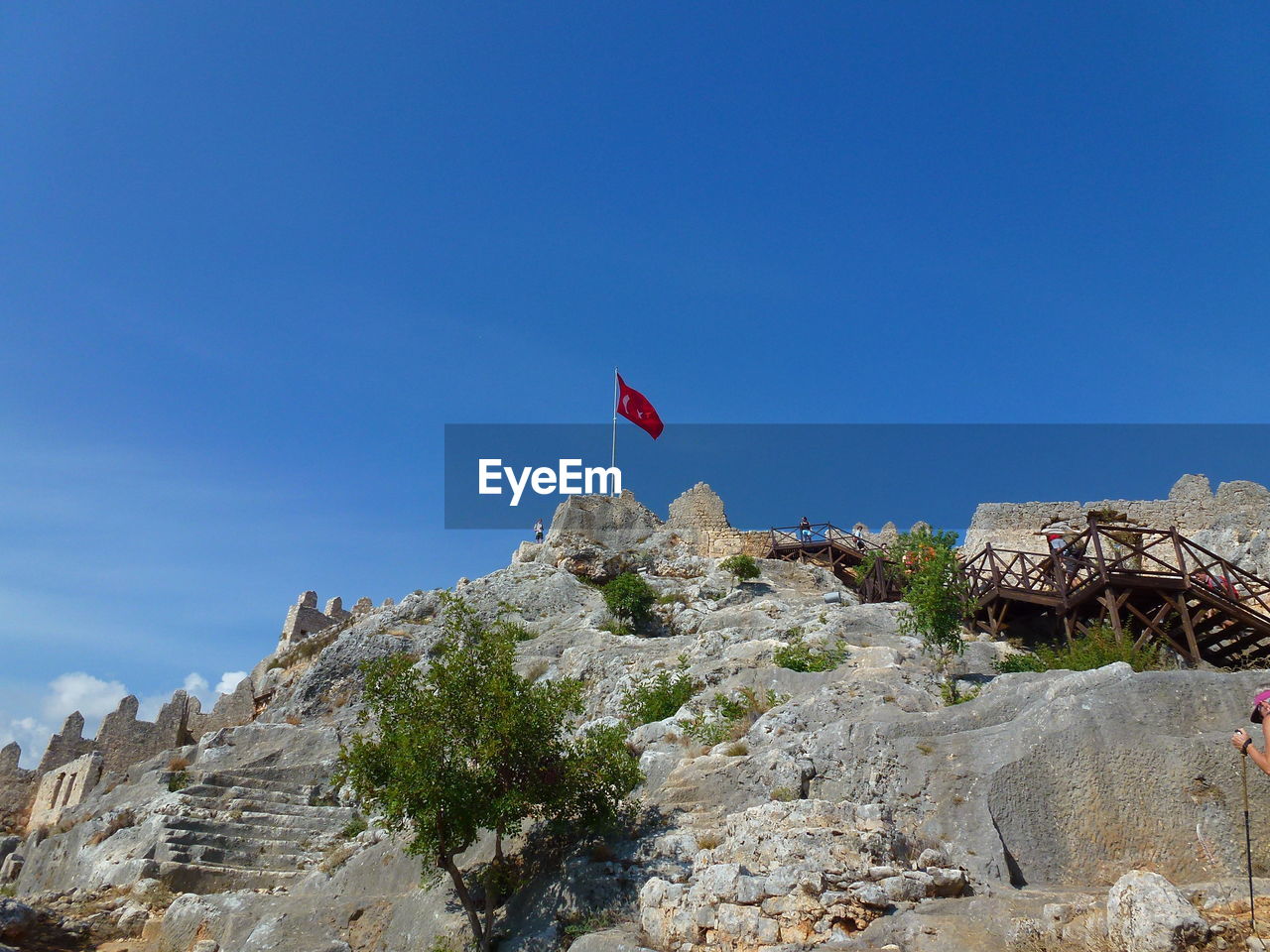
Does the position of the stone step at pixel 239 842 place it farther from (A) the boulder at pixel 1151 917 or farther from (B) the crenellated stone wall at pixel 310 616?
(B) the crenellated stone wall at pixel 310 616

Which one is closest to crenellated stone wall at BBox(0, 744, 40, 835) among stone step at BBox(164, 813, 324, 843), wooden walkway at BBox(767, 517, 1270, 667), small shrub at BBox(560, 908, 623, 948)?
stone step at BBox(164, 813, 324, 843)

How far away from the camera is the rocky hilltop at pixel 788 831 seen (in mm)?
8594

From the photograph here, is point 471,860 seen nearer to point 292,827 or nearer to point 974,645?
point 292,827

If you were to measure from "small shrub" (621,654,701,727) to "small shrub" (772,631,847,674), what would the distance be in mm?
1936

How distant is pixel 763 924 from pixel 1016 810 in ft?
11.0

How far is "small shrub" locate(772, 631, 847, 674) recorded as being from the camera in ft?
57.0

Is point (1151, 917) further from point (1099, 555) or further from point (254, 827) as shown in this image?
point (254, 827)

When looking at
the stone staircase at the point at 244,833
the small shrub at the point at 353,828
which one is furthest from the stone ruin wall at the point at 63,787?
the small shrub at the point at 353,828

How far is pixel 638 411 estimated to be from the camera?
Result: 3709 cm

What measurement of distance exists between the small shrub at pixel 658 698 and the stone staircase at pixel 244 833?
7.08 metres

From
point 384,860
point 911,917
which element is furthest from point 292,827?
point 911,917

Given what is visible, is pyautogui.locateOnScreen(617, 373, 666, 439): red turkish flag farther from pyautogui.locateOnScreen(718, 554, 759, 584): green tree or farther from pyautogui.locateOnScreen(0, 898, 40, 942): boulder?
pyautogui.locateOnScreen(0, 898, 40, 942): boulder

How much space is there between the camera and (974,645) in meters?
18.4

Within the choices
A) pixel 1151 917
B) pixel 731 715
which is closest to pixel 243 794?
pixel 731 715
